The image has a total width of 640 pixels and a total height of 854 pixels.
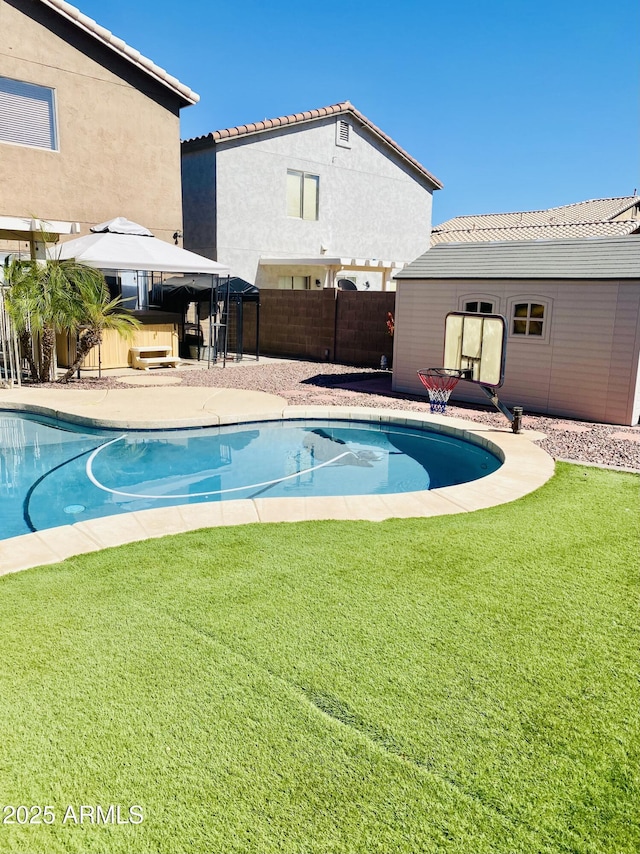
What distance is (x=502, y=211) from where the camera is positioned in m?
41.0

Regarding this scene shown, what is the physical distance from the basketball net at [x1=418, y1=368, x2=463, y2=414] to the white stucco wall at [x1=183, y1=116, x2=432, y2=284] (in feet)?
40.6

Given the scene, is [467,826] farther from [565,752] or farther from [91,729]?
[91,729]

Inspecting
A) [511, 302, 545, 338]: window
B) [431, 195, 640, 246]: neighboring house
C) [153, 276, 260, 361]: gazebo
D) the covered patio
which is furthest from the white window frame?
[431, 195, 640, 246]: neighboring house

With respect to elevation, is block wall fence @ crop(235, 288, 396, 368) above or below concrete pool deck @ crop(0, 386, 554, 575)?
above

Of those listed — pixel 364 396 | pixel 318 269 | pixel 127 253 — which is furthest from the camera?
pixel 318 269

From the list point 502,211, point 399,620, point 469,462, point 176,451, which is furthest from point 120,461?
point 502,211

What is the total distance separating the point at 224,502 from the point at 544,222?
3490 cm

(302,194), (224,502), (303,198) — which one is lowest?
(224,502)

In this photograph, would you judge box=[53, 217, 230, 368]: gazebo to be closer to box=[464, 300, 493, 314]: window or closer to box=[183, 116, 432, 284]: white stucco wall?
box=[183, 116, 432, 284]: white stucco wall

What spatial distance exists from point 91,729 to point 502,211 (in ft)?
140

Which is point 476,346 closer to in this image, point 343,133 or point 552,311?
point 552,311

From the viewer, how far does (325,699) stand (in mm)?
3387

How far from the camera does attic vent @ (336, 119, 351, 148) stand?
25250 millimetres

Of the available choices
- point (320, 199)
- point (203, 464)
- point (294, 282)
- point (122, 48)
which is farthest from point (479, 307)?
point (320, 199)
